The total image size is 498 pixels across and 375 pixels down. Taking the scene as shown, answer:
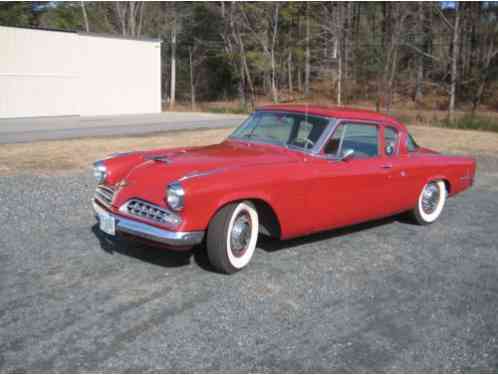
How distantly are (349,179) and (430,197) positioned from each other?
1.92 meters

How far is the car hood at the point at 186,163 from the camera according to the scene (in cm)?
441

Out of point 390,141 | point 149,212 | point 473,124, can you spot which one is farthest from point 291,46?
point 149,212

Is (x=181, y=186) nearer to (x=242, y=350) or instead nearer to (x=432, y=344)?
(x=242, y=350)

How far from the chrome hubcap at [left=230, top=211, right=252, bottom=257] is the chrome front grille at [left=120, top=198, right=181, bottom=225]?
598 millimetres

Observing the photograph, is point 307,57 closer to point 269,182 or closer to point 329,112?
point 329,112

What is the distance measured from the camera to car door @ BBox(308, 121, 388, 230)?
16.8 ft

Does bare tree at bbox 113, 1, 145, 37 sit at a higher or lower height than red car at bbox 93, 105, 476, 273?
higher

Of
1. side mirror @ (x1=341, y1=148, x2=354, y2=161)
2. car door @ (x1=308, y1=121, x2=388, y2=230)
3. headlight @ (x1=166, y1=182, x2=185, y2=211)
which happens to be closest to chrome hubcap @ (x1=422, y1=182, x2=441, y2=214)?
car door @ (x1=308, y1=121, x2=388, y2=230)

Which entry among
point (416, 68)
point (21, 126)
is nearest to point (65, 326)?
point (21, 126)

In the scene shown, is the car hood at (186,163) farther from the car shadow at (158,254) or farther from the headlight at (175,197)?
the car shadow at (158,254)

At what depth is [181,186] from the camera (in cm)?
415

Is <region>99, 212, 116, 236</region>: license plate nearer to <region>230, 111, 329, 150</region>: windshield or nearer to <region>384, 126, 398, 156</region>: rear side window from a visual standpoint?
<region>230, 111, 329, 150</region>: windshield

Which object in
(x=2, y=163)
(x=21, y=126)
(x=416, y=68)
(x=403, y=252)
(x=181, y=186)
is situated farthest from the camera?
(x=416, y=68)

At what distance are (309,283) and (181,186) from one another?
1.38m
